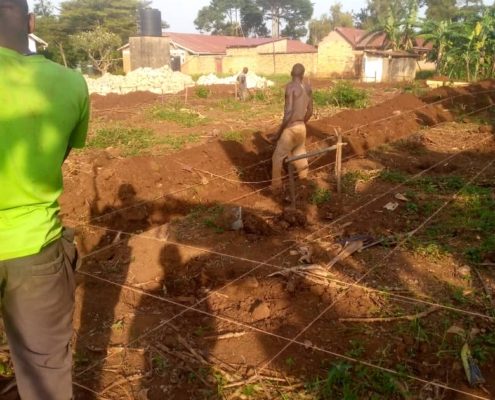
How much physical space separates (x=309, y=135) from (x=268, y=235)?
5.65 m

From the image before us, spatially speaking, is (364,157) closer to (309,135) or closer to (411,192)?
(309,135)

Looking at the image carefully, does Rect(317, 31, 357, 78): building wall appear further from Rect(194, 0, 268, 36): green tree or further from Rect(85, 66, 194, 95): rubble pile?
Rect(194, 0, 268, 36): green tree

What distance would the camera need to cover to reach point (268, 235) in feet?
17.5

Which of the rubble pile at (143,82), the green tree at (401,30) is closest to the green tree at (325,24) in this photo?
the green tree at (401,30)

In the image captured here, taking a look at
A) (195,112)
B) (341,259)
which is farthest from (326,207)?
(195,112)

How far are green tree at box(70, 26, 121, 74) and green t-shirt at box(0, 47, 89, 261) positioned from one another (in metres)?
33.4

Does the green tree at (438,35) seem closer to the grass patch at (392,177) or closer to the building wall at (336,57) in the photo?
the building wall at (336,57)

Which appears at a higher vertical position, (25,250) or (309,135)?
(25,250)

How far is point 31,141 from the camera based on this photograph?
1815 mm

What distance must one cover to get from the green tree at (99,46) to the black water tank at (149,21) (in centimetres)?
484

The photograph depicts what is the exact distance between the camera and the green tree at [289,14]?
66000 millimetres

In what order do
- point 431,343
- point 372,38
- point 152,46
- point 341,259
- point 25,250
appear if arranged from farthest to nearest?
point 372,38, point 152,46, point 341,259, point 431,343, point 25,250

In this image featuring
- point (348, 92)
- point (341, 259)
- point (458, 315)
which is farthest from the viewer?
point (348, 92)

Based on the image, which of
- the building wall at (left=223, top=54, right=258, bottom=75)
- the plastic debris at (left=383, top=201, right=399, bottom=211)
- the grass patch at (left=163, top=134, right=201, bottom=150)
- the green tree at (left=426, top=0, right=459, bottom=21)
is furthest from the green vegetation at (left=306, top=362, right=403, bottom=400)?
the green tree at (left=426, top=0, right=459, bottom=21)
